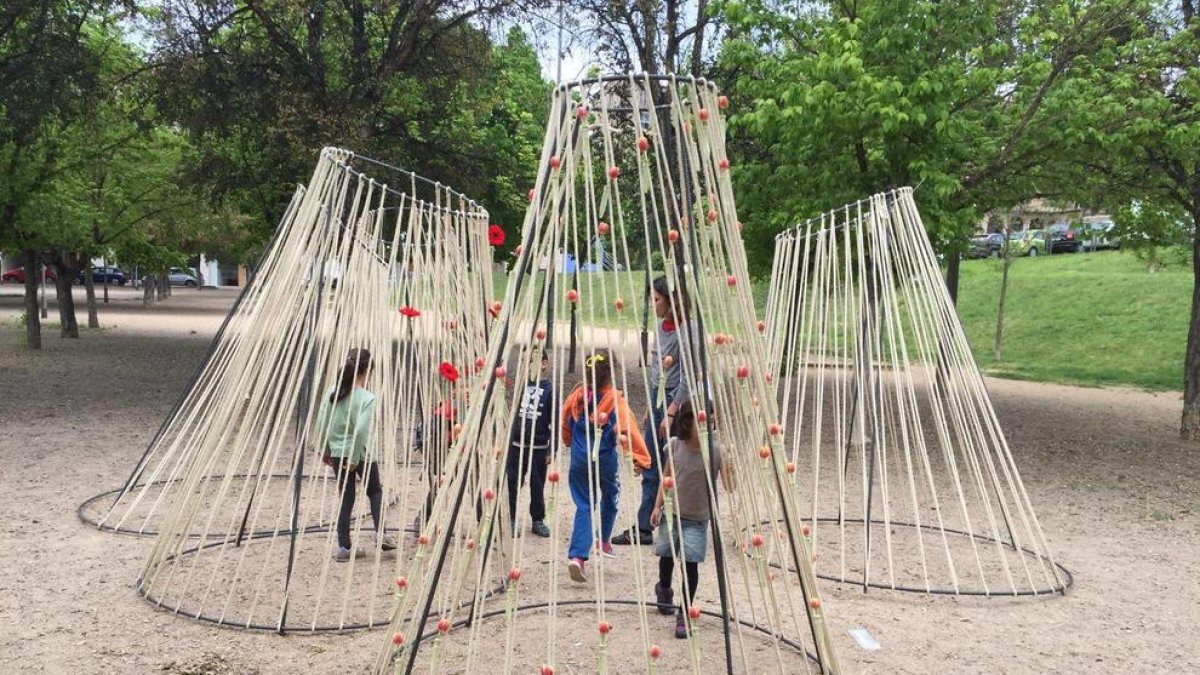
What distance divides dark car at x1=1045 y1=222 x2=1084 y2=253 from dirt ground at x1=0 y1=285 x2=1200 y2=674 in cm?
1925

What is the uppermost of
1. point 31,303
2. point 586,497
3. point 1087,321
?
point 31,303

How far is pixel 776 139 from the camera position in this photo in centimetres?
1043

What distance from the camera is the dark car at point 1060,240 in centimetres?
2913

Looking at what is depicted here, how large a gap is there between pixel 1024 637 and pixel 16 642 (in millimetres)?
4679

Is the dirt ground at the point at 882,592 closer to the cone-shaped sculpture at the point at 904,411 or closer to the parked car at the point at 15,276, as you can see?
the cone-shaped sculpture at the point at 904,411

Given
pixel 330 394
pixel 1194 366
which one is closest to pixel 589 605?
pixel 330 394

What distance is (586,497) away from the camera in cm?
562

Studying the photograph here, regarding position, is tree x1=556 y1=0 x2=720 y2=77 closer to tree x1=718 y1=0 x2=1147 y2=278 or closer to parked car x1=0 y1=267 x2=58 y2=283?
tree x1=718 y1=0 x2=1147 y2=278

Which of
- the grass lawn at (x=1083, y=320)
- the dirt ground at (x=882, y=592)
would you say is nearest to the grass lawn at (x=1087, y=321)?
the grass lawn at (x=1083, y=320)

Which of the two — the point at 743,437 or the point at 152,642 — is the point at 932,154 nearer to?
the point at 743,437

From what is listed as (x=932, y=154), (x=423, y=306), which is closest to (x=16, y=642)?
(x=423, y=306)

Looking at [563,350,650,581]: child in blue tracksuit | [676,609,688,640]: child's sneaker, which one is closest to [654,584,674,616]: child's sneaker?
[676,609,688,640]: child's sneaker

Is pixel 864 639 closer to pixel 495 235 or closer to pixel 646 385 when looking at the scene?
pixel 646 385

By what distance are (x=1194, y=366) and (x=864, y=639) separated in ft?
26.5
